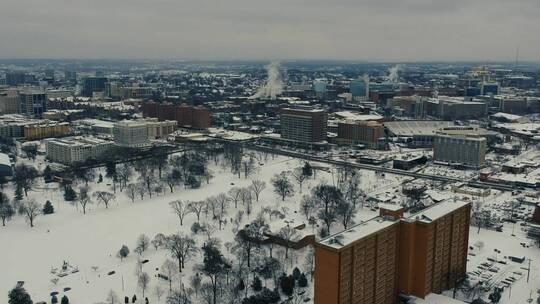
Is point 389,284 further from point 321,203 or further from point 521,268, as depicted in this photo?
point 321,203

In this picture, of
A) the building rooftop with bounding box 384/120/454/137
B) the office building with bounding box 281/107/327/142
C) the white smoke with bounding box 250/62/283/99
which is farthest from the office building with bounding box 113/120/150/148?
the white smoke with bounding box 250/62/283/99

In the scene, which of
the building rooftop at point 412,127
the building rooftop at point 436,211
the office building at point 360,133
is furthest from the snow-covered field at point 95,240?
the building rooftop at point 412,127

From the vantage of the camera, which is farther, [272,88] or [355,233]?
[272,88]

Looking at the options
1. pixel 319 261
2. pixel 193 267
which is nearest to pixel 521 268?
pixel 319 261

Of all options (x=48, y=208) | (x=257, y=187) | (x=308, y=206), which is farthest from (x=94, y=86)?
(x=308, y=206)

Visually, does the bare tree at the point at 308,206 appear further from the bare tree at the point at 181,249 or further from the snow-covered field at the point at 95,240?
the bare tree at the point at 181,249

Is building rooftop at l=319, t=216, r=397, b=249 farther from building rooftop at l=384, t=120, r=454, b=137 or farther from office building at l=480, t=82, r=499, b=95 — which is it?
office building at l=480, t=82, r=499, b=95

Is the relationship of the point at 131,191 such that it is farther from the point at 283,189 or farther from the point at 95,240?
the point at 283,189

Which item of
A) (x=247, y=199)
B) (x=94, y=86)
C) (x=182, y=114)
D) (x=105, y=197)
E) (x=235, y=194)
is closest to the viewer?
(x=247, y=199)
